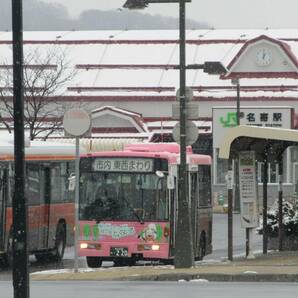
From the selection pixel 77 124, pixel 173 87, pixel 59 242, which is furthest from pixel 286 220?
pixel 173 87

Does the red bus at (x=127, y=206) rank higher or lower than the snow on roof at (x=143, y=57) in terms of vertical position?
lower

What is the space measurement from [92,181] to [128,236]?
1.55 metres

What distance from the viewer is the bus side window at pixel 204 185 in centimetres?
2481

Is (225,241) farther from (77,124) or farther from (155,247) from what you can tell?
(77,124)

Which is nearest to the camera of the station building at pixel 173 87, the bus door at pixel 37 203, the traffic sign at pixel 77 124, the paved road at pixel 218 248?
the traffic sign at pixel 77 124

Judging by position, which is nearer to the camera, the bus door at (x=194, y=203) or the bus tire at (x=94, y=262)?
the bus tire at (x=94, y=262)

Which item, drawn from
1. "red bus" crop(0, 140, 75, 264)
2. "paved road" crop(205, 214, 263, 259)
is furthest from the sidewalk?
"paved road" crop(205, 214, 263, 259)

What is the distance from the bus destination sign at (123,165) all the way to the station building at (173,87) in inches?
1226

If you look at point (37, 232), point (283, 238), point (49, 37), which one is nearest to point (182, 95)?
point (37, 232)

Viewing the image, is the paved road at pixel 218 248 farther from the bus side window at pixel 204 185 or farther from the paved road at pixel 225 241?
the bus side window at pixel 204 185

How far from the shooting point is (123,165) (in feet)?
73.4

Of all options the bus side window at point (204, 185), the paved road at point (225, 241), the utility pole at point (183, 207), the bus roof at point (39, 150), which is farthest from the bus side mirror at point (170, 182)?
the paved road at point (225, 241)

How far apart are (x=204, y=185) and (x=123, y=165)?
11.9ft

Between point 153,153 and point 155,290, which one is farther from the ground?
point 153,153
